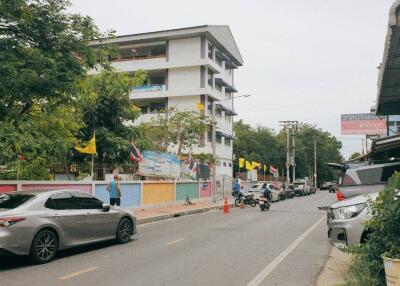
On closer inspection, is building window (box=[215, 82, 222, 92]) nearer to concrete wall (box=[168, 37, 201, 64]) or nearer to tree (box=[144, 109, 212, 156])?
concrete wall (box=[168, 37, 201, 64])

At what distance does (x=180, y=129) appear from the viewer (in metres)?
38.3

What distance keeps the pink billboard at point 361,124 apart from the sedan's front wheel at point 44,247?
5097 cm

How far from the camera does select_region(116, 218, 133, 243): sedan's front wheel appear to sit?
1159 cm

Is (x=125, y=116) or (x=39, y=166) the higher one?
(x=125, y=116)

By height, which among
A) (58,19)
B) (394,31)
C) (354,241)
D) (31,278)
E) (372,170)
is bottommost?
(31,278)

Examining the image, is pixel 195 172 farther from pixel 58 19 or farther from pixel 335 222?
pixel 335 222

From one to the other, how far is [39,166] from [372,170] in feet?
40.6

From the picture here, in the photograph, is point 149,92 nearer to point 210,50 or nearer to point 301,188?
point 210,50

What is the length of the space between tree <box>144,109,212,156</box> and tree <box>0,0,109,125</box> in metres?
23.6

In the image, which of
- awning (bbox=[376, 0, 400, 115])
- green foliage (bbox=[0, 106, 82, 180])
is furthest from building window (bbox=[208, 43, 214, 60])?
awning (bbox=[376, 0, 400, 115])

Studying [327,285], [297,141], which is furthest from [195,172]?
[297,141]

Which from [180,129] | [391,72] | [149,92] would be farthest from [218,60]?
[391,72]

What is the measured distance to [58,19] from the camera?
41.6ft

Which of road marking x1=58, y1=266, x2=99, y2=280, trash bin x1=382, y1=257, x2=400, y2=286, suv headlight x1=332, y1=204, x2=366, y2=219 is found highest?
suv headlight x1=332, y1=204, x2=366, y2=219
